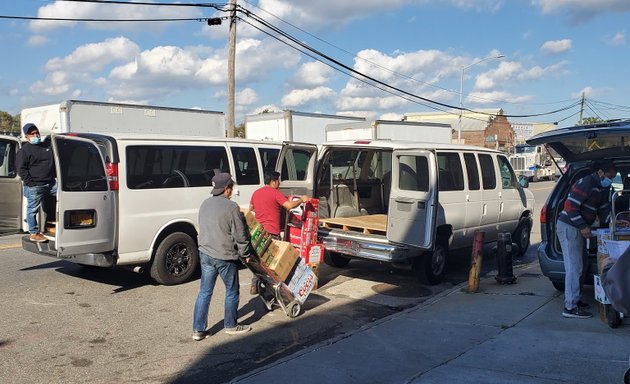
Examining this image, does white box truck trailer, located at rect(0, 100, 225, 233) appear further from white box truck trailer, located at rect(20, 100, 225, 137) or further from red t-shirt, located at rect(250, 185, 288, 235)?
red t-shirt, located at rect(250, 185, 288, 235)

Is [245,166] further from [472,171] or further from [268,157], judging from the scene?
[472,171]

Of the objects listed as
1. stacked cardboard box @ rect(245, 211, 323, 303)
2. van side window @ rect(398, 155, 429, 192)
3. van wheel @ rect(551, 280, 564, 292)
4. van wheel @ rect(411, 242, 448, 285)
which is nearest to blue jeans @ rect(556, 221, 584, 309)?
van wheel @ rect(551, 280, 564, 292)

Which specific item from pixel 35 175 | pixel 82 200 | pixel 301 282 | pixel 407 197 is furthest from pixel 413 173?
pixel 35 175

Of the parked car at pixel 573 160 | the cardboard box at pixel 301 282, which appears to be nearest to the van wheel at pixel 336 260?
the cardboard box at pixel 301 282

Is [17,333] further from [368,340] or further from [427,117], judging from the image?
[427,117]

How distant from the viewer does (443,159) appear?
27.1ft

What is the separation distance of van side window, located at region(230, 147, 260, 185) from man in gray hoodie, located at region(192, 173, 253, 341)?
321 centimetres

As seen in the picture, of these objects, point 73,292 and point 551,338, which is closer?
point 551,338

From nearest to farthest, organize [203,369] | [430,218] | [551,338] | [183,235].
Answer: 1. [203,369]
2. [551,338]
3. [430,218]
4. [183,235]

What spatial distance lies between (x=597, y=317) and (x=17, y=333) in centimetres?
624

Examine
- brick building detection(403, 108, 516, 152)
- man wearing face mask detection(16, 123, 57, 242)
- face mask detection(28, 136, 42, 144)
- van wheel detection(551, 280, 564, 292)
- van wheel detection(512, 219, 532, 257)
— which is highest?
brick building detection(403, 108, 516, 152)

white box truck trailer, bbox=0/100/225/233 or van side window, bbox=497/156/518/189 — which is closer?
van side window, bbox=497/156/518/189

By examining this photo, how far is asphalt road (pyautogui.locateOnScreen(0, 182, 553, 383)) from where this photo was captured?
196 inches

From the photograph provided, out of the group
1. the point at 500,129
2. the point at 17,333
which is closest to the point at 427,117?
the point at 500,129
